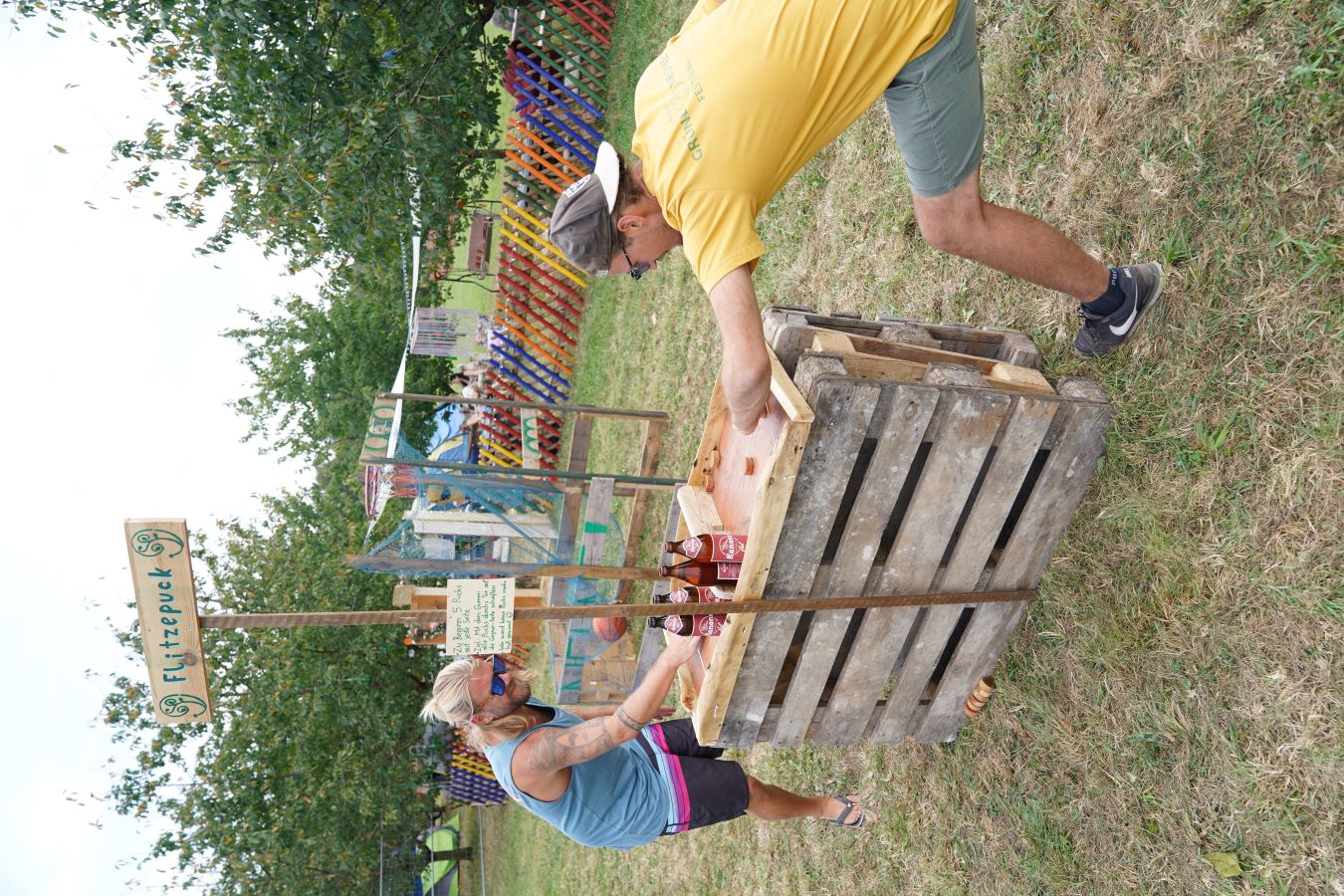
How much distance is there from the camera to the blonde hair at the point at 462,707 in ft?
10.3

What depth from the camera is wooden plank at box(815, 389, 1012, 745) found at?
2.54m

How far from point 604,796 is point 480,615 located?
4.97ft

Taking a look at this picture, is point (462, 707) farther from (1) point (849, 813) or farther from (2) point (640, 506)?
(2) point (640, 506)

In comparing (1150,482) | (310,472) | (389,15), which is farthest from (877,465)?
(310,472)

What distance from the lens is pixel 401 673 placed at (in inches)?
462

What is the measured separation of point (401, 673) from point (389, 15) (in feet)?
27.4

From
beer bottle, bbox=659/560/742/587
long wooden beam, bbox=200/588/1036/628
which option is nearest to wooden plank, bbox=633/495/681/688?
beer bottle, bbox=659/560/742/587

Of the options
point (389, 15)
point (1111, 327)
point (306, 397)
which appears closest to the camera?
point (1111, 327)

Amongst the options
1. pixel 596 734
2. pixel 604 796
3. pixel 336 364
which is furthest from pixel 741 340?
pixel 336 364

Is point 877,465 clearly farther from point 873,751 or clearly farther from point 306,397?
point 306,397

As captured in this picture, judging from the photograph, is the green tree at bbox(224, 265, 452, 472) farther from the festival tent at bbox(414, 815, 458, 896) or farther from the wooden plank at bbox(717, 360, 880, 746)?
the wooden plank at bbox(717, 360, 880, 746)

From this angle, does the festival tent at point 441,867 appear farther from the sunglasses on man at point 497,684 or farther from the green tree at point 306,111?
the sunglasses on man at point 497,684

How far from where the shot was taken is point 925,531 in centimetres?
267

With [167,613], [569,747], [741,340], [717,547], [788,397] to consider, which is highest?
[741,340]
